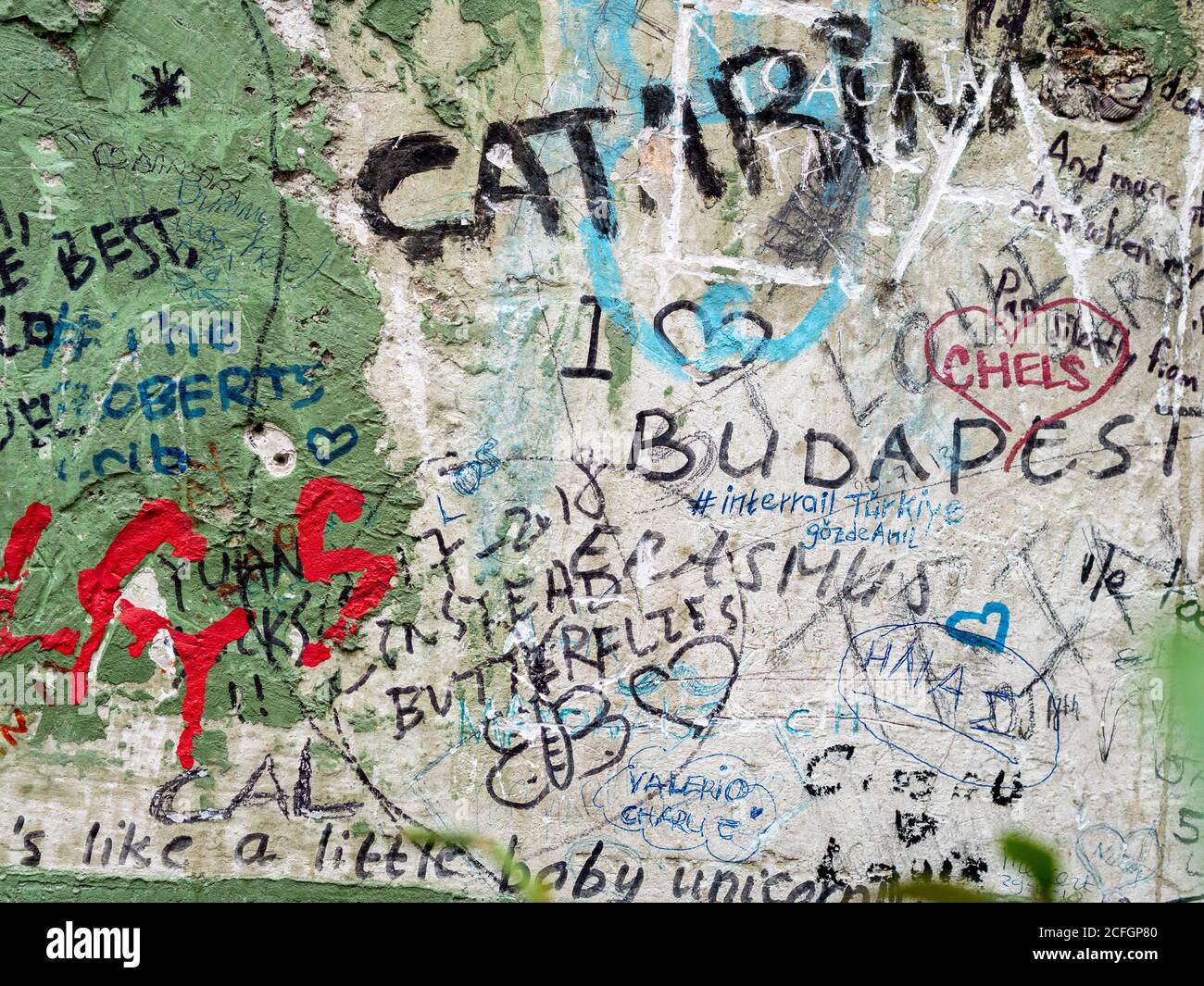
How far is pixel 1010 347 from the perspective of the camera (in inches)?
117

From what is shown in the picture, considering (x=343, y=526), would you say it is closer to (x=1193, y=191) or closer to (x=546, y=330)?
(x=546, y=330)

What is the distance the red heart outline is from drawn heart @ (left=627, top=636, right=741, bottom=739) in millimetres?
1155

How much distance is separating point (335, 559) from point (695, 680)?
1.27 metres

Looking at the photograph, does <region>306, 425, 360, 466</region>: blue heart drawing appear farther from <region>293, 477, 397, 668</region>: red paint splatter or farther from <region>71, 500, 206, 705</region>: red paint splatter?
<region>71, 500, 206, 705</region>: red paint splatter

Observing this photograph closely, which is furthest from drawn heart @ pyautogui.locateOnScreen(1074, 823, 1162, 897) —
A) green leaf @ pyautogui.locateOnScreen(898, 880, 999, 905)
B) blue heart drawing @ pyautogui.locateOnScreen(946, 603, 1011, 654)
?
blue heart drawing @ pyautogui.locateOnScreen(946, 603, 1011, 654)

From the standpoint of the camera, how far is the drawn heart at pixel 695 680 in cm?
300

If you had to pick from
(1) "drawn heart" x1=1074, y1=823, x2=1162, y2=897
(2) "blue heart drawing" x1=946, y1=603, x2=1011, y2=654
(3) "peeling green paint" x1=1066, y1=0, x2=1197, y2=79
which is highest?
(3) "peeling green paint" x1=1066, y1=0, x2=1197, y2=79

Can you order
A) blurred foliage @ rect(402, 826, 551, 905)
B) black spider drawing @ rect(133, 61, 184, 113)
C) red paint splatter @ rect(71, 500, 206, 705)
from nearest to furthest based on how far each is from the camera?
black spider drawing @ rect(133, 61, 184, 113), red paint splatter @ rect(71, 500, 206, 705), blurred foliage @ rect(402, 826, 551, 905)

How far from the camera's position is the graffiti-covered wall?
2816 millimetres

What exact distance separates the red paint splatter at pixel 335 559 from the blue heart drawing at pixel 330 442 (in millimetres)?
73

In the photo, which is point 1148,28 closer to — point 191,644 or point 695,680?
point 695,680

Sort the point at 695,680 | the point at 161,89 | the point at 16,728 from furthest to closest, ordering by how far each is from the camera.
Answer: the point at 695,680, the point at 16,728, the point at 161,89

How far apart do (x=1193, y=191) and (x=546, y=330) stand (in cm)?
221

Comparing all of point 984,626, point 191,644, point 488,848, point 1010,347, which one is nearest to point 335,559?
point 191,644
